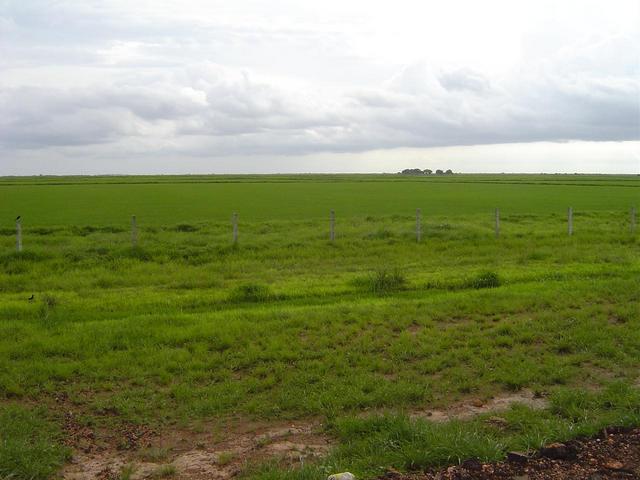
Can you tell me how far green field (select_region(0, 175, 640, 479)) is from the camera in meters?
6.46

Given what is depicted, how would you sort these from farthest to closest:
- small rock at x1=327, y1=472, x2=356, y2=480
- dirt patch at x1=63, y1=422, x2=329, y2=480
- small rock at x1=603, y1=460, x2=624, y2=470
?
dirt patch at x1=63, y1=422, x2=329, y2=480, small rock at x1=603, y1=460, x2=624, y2=470, small rock at x1=327, y1=472, x2=356, y2=480

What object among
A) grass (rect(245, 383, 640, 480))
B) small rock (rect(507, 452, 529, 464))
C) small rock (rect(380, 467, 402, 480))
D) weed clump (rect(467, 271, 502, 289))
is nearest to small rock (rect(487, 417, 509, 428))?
grass (rect(245, 383, 640, 480))

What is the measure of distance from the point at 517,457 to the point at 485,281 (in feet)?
32.3

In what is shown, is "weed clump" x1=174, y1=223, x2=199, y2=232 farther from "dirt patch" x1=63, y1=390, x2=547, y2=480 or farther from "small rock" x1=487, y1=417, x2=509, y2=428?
"small rock" x1=487, y1=417, x2=509, y2=428

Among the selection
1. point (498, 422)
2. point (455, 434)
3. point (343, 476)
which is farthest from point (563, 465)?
point (343, 476)

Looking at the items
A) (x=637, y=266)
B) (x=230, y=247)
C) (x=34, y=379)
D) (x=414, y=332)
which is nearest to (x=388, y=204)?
(x=230, y=247)

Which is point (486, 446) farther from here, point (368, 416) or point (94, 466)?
point (94, 466)

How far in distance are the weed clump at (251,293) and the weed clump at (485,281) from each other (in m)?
4.80

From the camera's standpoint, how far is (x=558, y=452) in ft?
18.1

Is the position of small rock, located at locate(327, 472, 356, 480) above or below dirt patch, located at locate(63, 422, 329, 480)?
above

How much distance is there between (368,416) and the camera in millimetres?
7008

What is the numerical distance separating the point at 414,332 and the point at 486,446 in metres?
4.90

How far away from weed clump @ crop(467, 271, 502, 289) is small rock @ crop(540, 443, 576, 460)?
9.38 m

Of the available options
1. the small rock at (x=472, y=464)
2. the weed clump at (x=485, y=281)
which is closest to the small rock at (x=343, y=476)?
the small rock at (x=472, y=464)
